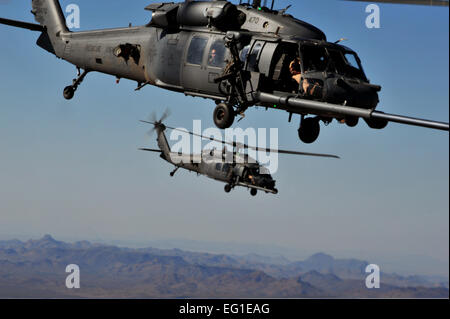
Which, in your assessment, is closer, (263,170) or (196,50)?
(196,50)

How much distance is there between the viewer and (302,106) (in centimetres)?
2217

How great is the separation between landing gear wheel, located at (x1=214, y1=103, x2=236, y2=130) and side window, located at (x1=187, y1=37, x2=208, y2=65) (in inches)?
76.5

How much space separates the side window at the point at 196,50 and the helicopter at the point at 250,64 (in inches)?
1.3

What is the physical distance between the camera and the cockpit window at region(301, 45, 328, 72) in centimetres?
2292

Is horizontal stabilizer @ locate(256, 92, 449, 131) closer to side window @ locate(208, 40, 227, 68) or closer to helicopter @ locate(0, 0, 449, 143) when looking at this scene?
helicopter @ locate(0, 0, 449, 143)

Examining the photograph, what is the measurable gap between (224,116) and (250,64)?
73.3 inches

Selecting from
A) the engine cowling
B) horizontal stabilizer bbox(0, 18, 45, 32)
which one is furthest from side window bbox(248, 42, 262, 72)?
horizontal stabilizer bbox(0, 18, 45, 32)

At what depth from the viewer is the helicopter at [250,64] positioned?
22.3 metres

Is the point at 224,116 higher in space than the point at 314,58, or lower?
lower

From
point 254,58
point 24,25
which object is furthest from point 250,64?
point 24,25

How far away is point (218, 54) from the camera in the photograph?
2447 cm

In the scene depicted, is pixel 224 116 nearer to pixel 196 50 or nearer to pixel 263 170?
pixel 196 50
